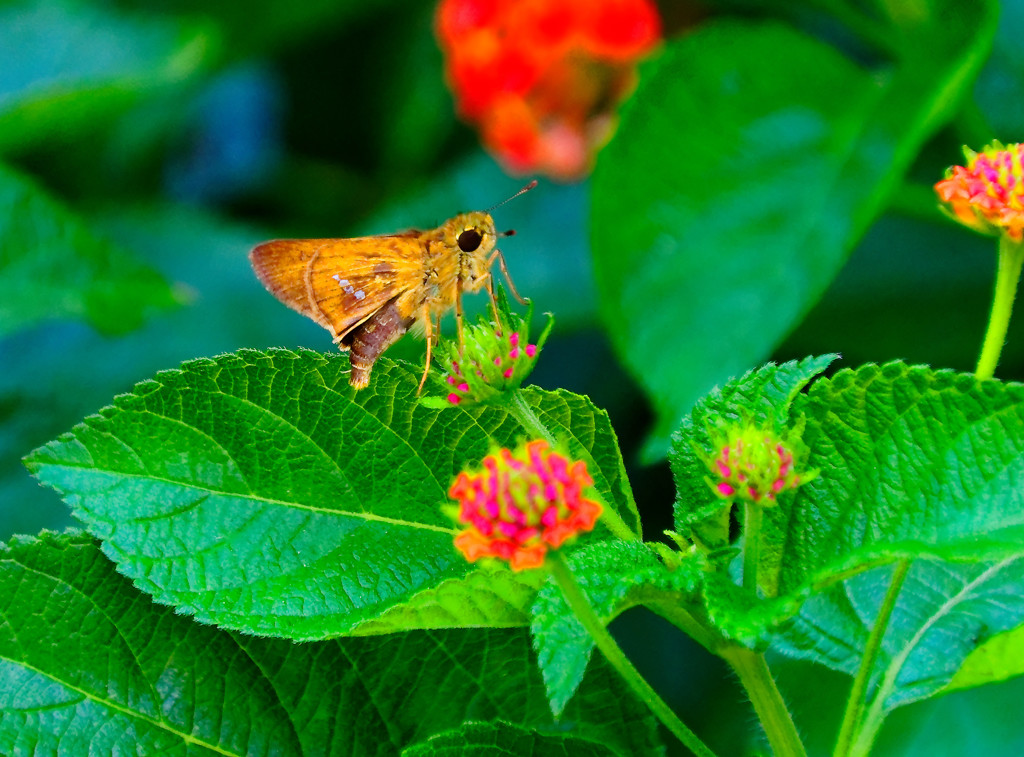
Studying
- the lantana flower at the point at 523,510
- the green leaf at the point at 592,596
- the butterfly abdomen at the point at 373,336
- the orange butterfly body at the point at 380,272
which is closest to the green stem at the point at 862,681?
the green leaf at the point at 592,596

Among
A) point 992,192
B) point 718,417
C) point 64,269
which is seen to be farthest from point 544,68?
point 718,417

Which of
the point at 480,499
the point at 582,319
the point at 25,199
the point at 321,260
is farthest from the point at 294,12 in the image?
the point at 480,499

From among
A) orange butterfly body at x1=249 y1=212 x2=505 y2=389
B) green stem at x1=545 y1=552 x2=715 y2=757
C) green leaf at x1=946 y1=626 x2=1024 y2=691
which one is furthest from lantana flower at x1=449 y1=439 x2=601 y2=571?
orange butterfly body at x1=249 y1=212 x2=505 y2=389

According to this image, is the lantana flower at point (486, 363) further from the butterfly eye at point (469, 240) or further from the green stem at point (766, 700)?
the butterfly eye at point (469, 240)

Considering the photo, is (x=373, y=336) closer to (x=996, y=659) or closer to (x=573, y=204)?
(x=996, y=659)

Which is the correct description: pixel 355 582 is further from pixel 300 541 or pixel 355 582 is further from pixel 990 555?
pixel 990 555

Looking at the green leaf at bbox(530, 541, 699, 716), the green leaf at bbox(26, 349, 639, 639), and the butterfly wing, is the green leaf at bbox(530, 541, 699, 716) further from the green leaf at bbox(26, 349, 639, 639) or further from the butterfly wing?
the butterfly wing
